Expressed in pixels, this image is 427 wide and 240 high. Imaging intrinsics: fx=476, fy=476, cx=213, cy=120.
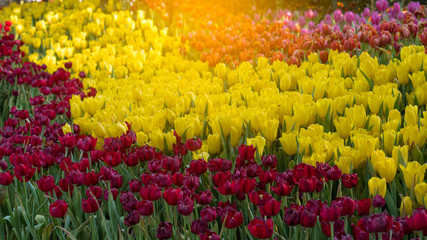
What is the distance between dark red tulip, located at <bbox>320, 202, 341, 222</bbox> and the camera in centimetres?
161

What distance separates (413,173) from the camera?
209cm

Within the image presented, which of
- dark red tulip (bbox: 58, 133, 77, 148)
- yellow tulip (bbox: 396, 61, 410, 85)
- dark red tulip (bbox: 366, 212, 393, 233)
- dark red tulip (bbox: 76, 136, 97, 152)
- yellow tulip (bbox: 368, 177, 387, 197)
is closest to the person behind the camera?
dark red tulip (bbox: 366, 212, 393, 233)

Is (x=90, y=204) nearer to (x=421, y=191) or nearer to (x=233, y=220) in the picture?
(x=233, y=220)

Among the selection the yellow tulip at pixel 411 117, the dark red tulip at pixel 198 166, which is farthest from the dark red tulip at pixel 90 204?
the yellow tulip at pixel 411 117

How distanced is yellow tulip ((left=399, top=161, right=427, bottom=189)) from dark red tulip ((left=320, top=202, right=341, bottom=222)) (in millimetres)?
632

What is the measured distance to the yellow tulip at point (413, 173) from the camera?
81.8 inches

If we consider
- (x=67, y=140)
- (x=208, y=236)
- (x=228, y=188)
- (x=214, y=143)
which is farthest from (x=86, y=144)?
(x=208, y=236)

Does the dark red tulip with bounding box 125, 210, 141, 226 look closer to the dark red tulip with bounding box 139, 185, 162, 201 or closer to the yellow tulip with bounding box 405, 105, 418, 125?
the dark red tulip with bounding box 139, 185, 162, 201

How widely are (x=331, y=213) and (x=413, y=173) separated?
686 mm

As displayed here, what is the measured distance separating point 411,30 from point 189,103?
2.47 meters

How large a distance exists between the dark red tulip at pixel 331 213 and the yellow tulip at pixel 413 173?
2.07 feet

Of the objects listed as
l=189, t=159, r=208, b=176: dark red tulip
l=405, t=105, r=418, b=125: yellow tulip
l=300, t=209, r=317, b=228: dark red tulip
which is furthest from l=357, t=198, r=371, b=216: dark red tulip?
l=405, t=105, r=418, b=125: yellow tulip

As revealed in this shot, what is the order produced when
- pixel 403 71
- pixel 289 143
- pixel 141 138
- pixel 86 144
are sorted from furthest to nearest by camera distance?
pixel 403 71
pixel 141 138
pixel 86 144
pixel 289 143

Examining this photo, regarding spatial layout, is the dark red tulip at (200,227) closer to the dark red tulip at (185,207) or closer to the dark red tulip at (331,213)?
the dark red tulip at (185,207)
